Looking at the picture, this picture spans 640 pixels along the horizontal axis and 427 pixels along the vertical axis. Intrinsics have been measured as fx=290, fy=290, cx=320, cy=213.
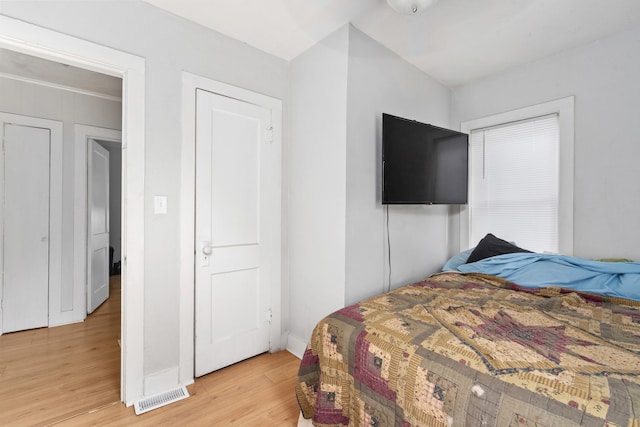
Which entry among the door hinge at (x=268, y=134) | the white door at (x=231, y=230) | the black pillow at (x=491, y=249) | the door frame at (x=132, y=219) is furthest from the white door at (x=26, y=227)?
the black pillow at (x=491, y=249)

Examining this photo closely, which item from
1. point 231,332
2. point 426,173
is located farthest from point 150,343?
point 426,173

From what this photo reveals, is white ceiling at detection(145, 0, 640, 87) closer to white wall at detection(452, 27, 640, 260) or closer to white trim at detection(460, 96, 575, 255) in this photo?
white wall at detection(452, 27, 640, 260)

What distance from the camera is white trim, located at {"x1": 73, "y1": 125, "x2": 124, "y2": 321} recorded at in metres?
3.14

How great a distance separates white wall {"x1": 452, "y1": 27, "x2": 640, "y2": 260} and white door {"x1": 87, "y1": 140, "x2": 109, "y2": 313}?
4697 millimetres

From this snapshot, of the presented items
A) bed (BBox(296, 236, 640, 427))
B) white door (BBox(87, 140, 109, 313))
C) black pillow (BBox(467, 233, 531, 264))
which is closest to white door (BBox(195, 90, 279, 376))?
bed (BBox(296, 236, 640, 427))

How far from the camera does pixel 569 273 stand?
2000 millimetres

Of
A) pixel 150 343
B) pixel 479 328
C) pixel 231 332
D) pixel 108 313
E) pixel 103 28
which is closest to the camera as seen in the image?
pixel 479 328

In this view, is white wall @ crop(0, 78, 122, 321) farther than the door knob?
Yes

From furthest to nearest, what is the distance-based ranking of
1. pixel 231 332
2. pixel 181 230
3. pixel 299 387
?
pixel 231 332
pixel 181 230
pixel 299 387

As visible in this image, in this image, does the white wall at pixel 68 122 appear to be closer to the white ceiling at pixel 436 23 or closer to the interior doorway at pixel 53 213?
the interior doorway at pixel 53 213

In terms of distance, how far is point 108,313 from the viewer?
135 inches

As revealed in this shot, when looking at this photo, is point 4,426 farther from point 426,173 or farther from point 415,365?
point 426,173

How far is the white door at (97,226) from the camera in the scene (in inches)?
129

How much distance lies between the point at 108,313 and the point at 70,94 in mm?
2478
